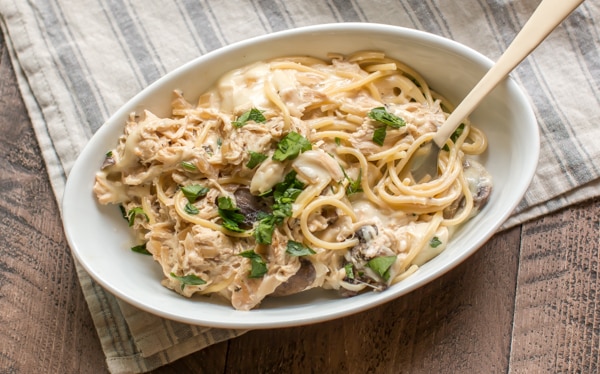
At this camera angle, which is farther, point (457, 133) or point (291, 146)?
point (457, 133)

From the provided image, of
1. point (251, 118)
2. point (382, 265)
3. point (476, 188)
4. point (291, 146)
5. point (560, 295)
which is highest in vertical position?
point (251, 118)

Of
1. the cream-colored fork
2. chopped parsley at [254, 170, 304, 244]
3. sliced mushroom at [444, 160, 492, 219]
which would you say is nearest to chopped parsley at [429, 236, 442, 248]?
sliced mushroom at [444, 160, 492, 219]

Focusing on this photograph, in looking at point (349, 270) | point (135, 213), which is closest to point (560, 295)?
point (349, 270)

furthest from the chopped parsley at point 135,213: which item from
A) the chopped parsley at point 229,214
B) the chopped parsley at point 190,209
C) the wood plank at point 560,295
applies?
the wood plank at point 560,295

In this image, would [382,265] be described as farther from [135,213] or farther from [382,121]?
[135,213]

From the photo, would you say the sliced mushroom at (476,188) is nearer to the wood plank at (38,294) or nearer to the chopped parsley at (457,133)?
the chopped parsley at (457,133)

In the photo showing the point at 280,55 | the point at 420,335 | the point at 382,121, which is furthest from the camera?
the point at 420,335

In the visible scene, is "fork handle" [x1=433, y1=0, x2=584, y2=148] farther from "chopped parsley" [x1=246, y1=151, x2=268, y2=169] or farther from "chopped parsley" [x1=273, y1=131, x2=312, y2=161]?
"chopped parsley" [x1=246, y1=151, x2=268, y2=169]
